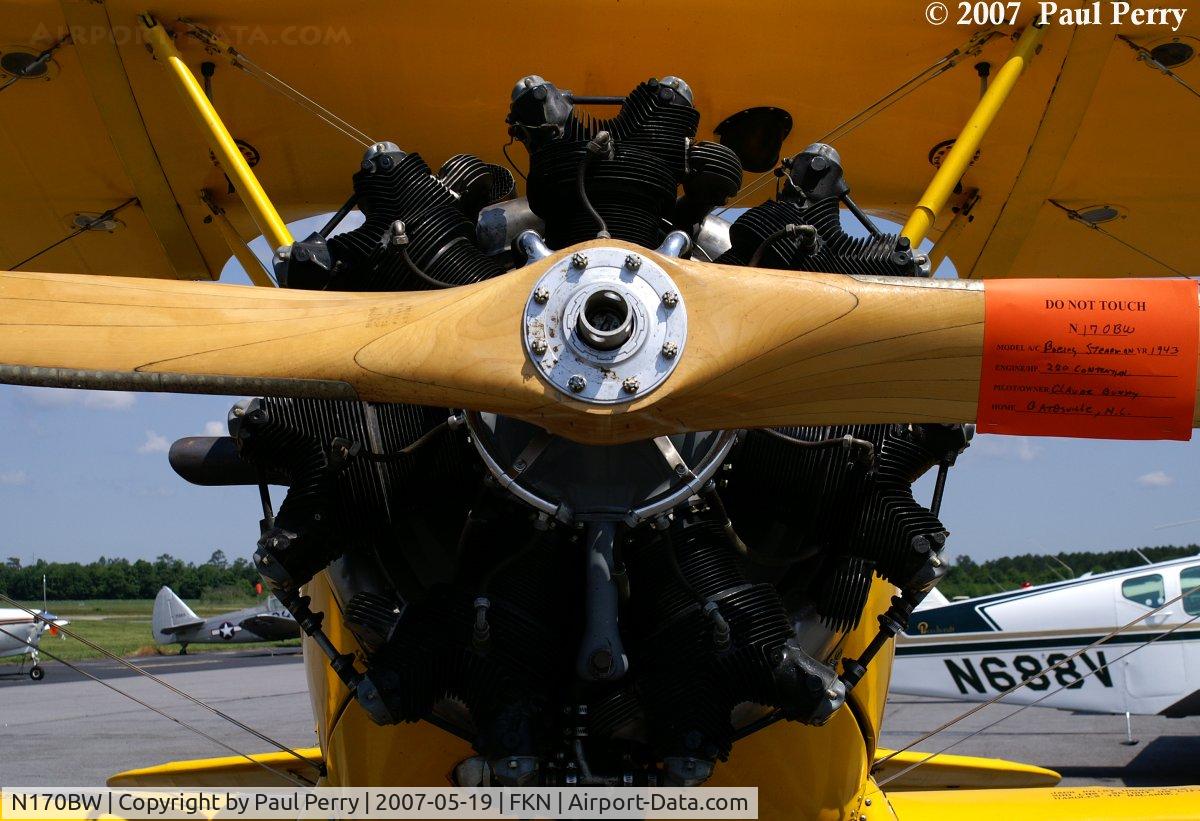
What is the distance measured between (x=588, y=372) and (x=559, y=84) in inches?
110

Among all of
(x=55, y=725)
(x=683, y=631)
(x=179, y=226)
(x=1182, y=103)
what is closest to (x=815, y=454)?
(x=683, y=631)

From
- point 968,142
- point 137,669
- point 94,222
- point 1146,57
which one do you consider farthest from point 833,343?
point 94,222

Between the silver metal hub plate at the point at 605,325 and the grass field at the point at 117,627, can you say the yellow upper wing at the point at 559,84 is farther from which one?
the grass field at the point at 117,627

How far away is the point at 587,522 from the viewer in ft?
9.06

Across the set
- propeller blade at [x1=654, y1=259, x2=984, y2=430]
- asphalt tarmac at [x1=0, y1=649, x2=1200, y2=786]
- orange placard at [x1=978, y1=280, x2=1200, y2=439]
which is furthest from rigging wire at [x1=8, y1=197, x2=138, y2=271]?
asphalt tarmac at [x1=0, y1=649, x2=1200, y2=786]

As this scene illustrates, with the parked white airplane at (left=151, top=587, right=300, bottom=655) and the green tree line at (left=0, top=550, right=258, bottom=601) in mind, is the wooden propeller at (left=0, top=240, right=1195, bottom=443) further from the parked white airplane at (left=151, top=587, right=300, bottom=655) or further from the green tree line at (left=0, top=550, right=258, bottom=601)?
the green tree line at (left=0, top=550, right=258, bottom=601)

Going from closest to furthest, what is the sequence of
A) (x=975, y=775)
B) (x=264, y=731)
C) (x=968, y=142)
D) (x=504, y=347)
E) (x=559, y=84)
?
(x=504, y=347)
(x=968, y=142)
(x=559, y=84)
(x=975, y=775)
(x=264, y=731)

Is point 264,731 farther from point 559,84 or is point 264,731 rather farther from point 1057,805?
point 1057,805

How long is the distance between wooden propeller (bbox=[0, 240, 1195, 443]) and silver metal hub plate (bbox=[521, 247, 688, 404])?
37 mm

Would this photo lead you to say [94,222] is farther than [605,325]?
Yes

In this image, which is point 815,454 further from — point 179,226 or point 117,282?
point 179,226
